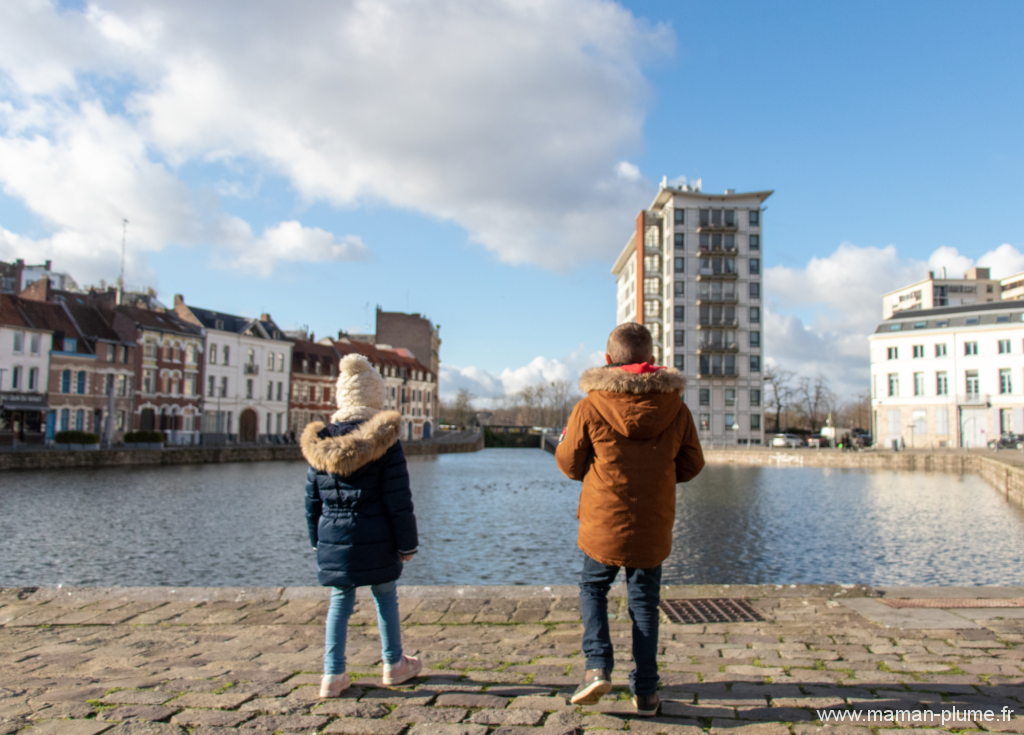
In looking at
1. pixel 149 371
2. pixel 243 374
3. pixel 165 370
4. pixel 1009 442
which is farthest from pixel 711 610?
pixel 243 374

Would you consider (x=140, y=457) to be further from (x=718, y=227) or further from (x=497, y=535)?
(x=718, y=227)

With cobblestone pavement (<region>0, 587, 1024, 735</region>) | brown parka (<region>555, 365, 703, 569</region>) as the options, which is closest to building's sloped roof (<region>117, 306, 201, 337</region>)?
cobblestone pavement (<region>0, 587, 1024, 735</region>)

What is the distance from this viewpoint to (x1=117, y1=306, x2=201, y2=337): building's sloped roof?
58.0m

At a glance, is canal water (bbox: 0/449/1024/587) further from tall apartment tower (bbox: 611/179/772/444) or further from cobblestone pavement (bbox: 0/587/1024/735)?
tall apartment tower (bbox: 611/179/772/444)

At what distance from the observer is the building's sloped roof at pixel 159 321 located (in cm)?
5800

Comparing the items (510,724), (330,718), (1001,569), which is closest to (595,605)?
(510,724)

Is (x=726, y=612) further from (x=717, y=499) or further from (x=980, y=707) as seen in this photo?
(x=717, y=499)

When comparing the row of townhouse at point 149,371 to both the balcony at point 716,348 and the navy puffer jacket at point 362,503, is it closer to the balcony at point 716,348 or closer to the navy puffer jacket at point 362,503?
the balcony at point 716,348

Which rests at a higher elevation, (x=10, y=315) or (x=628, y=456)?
(x=10, y=315)

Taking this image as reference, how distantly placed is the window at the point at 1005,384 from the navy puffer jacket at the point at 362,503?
7056cm

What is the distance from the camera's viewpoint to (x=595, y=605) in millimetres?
3998

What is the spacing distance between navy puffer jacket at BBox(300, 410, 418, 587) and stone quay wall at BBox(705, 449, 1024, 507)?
39333 mm

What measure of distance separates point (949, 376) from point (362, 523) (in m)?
71.8

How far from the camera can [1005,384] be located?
61719mm
